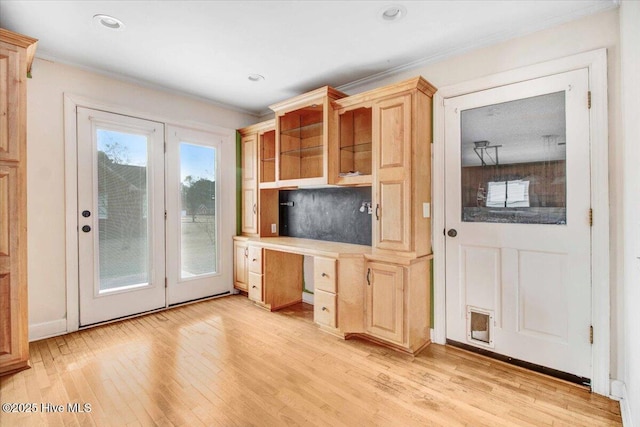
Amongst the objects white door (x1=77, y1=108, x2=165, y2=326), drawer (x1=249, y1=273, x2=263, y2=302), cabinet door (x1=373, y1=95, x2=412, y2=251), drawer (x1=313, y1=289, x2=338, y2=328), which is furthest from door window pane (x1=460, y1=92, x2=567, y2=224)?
white door (x1=77, y1=108, x2=165, y2=326)

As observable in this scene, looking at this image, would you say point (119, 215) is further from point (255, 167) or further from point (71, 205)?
point (255, 167)

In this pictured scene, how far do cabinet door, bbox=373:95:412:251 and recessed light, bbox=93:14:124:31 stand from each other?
7.20ft

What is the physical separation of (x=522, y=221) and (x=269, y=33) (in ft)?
8.34

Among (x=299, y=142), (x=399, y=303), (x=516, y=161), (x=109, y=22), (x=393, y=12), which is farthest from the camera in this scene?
(x=299, y=142)

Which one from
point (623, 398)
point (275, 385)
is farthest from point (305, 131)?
point (623, 398)

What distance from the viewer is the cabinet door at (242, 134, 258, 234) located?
4199 millimetres

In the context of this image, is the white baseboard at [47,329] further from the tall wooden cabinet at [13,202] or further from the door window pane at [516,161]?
the door window pane at [516,161]

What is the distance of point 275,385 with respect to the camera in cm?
214

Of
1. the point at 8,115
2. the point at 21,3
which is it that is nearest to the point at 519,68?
the point at 21,3

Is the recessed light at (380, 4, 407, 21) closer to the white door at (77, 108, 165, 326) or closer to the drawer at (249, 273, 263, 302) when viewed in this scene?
the white door at (77, 108, 165, 326)

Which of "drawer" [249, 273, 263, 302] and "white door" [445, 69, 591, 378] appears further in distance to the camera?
"drawer" [249, 273, 263, 302]

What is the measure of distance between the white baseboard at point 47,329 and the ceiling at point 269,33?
2532mm

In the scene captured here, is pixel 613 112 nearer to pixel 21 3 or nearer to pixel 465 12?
pixel 465 12

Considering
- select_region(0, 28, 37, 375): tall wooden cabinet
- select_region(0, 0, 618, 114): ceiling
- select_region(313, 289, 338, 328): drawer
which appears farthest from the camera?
select_region(313, 289, 338, 328): drawer
